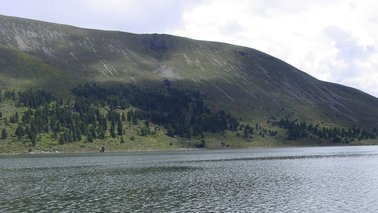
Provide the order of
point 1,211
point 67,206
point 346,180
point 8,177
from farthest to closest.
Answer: point 8,177
point 346,180
point 67,206
point 1,211

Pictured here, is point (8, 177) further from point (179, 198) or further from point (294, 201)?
point (294, 201)

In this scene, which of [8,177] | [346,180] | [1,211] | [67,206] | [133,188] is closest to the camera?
[1,211]

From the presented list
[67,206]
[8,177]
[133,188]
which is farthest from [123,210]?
[8,177]

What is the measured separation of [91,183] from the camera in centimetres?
9681

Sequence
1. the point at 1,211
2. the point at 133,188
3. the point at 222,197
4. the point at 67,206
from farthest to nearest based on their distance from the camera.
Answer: the point at 133,188 < the point at 222,197 < the point at 67,206 < the point at 1,211

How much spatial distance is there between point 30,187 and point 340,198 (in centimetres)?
6128

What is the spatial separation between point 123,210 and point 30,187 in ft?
120

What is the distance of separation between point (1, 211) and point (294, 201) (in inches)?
1720

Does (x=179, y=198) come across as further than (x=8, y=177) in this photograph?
No

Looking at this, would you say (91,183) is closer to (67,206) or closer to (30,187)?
(30,187)

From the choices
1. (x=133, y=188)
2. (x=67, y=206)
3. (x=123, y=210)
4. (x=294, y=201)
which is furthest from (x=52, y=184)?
(x=294, y=201)

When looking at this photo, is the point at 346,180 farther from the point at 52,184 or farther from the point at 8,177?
the point at 8,177

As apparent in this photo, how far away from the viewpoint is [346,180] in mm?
93625

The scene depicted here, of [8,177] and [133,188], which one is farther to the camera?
[8,177]
